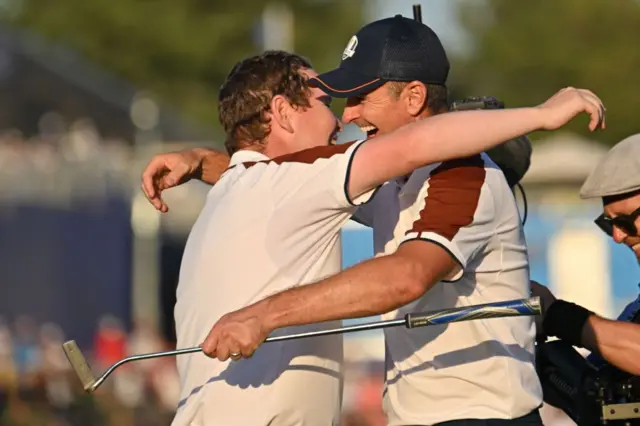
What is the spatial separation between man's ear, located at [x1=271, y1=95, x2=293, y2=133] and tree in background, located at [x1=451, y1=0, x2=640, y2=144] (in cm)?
3148

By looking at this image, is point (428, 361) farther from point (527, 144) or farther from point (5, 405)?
point (5, 405)

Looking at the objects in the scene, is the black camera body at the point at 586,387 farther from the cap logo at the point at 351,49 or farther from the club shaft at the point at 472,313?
the cap logo at the point at 351,49

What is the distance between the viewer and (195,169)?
552 centimetres

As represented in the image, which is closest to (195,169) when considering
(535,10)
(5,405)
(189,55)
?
(5,405)

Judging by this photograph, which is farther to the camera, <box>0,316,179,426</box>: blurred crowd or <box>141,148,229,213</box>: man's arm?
<box>0,316,179,426</box>: blurred crowd

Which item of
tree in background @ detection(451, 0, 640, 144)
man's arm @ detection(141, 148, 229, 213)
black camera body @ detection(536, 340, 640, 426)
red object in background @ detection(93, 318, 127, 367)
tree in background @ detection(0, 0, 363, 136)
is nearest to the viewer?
black camera body @ detection(536, 340, 640, 426)

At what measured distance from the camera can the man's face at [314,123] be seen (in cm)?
479

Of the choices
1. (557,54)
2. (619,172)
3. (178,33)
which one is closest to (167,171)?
(619,172)

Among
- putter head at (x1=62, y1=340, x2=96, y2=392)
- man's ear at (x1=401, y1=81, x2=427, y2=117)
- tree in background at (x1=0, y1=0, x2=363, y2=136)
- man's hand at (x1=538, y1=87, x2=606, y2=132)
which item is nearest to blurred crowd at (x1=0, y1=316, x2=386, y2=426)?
putter head at (x1=62, y1=340, x2=96, y2=392)

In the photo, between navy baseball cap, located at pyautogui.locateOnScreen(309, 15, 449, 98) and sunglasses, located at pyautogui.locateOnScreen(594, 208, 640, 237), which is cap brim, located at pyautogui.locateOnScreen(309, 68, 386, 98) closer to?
navy baseball cap, located at pyautogui.locateOnScreen(309, 15, 449, 98)

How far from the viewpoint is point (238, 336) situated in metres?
4.02

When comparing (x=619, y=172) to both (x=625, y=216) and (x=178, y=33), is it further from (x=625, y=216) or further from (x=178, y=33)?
(x=178, y=33)

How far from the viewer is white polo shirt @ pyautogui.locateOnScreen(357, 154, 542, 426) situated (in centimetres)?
425

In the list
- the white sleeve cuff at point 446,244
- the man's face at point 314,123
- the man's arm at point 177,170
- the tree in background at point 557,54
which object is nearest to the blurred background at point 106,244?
the man's arm at point 177,170
